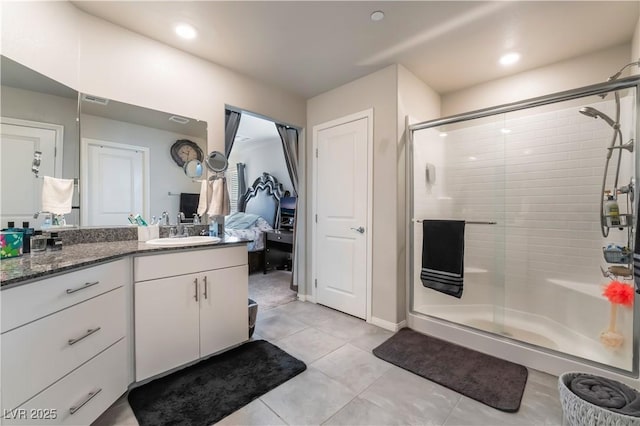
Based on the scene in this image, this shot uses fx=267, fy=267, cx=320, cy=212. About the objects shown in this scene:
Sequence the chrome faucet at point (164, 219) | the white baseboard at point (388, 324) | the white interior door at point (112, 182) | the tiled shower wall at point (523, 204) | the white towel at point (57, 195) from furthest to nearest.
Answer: the white baseboard at point (388, 324)
the tiled shower wall at point (523, 204)
the chrome faucet at point (164, 219)
the white interior door at point (112, 182)
the white towel at point (57, 195)

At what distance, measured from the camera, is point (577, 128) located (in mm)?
2443

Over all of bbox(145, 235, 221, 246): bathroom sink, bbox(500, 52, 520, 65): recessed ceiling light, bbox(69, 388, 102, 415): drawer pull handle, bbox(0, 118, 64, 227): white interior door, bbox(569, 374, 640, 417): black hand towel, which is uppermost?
bbox(500, 52, 520, 65): recessed ceiling light

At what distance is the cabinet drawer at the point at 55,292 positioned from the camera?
998 mm

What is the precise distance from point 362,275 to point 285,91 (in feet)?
7.45

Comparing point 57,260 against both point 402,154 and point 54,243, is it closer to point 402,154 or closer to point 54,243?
point 54,243

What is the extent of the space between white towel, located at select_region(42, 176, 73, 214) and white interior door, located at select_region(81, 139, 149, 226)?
A: 3.5 inches

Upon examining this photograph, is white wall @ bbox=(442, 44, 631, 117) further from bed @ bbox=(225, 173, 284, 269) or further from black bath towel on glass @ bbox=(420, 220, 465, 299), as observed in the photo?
bed @ bbox=(225, 173, 284, 269)

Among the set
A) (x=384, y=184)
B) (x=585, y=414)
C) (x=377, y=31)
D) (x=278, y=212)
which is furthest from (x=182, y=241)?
(x=278, y=212)

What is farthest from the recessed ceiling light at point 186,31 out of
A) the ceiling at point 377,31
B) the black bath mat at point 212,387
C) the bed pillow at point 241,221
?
the bed pillow at point 241,221

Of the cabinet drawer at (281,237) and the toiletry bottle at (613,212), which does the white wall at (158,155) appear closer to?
the cabinet drawer at (281,237)

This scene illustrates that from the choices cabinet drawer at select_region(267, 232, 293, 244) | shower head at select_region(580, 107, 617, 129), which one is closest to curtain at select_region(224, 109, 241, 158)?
cabinet drawer at select_region(267, 232, 293, 244)

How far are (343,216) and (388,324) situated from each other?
1.18 metres

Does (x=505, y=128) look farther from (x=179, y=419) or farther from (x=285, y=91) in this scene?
(x=179, y=419)

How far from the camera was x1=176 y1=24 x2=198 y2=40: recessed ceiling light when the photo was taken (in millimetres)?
2010
